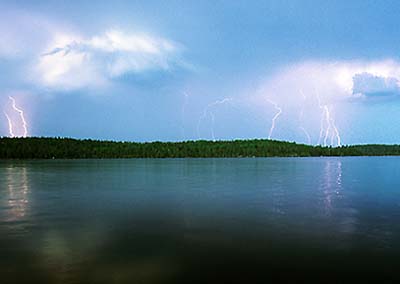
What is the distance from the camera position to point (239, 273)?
15.5 meters

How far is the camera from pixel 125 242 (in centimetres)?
2083

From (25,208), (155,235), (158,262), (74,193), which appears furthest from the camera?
(74,193)

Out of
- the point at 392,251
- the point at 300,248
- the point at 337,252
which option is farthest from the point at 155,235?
the point at 392,251

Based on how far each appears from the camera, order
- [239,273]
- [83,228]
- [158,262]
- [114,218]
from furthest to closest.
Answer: [114,218] < [83,228] < [158,262] < [239,273]

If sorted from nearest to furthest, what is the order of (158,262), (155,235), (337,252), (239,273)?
(239,273) → (158,262) → (337,252) → (155,235)

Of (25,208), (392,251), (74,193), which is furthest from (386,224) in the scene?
(74,193)

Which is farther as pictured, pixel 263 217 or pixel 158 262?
pixel 263 217

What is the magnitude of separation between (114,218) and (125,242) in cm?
792

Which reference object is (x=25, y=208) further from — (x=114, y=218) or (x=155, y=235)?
(x=155, y=235)

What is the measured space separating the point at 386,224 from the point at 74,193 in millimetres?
33448

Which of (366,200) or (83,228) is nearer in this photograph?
(83,228)

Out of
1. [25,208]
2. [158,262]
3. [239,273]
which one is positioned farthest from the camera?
[25,208]

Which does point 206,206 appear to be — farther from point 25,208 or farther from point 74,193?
point 74,193

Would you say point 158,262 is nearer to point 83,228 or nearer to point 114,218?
point 83,228
